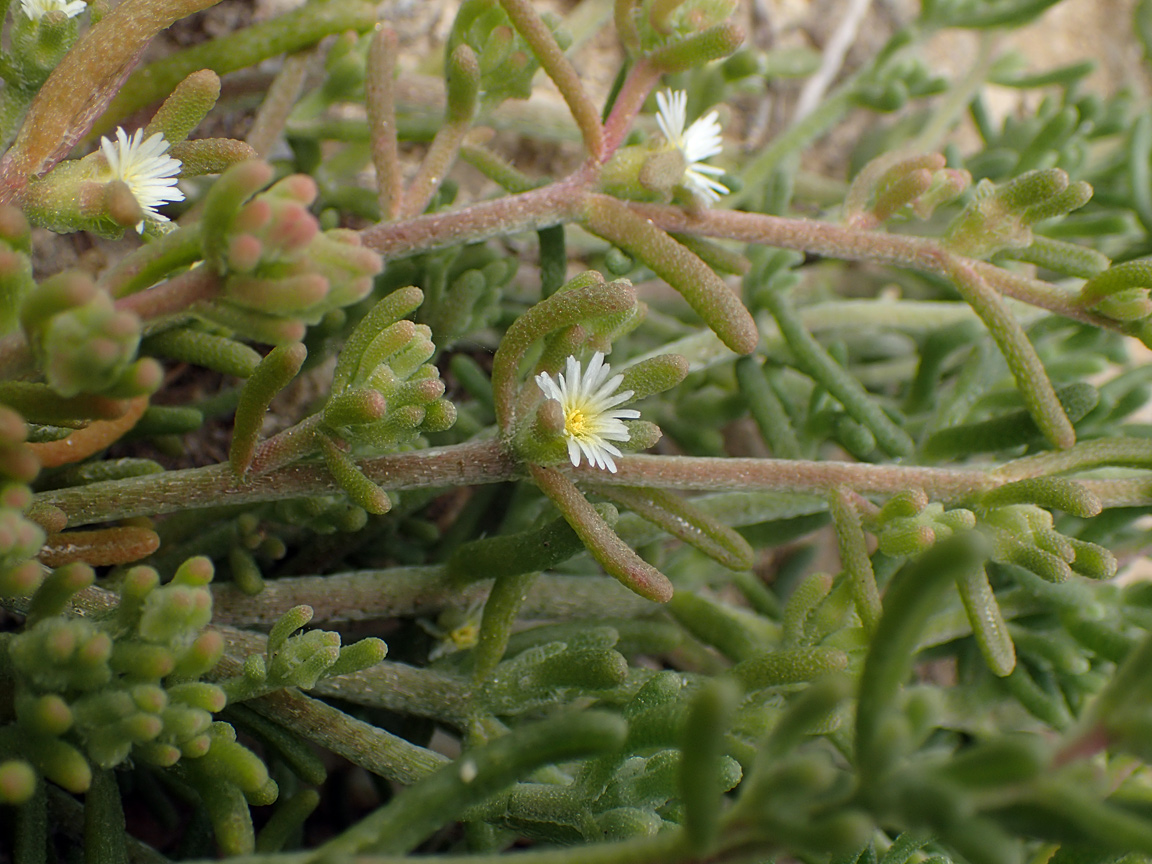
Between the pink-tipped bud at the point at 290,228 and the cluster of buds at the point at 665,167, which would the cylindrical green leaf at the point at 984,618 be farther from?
the pink-tipped bud at the point at 290,228

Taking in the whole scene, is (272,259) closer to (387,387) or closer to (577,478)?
(387,387)

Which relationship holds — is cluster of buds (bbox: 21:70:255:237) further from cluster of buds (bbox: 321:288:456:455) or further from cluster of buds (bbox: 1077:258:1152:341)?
cluster of buds (bbox: 1077:258:1152:341)

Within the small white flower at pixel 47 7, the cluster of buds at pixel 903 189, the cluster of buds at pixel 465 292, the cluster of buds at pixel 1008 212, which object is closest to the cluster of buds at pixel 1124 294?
the cluster of buds at pixel 1008 212

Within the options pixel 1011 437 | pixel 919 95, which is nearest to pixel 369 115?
pixel 1011 437

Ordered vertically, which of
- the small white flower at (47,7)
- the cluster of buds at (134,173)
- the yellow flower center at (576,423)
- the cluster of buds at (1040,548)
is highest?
the small white flower at (47,7)

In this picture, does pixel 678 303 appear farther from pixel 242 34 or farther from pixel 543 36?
pixel 242 34

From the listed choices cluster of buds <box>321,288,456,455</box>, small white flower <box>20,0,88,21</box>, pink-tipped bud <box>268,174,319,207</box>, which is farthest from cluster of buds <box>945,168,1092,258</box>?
small white flower <box>20,0,88,21</box>

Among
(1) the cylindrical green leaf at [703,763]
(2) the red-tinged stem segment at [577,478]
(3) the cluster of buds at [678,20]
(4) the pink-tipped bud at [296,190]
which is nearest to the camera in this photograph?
(1) the cylindrical green leaf at [703,763]

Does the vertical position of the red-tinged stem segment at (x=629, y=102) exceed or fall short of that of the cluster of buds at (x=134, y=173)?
it exceeds it

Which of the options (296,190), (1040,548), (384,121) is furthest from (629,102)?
(1040,548)
